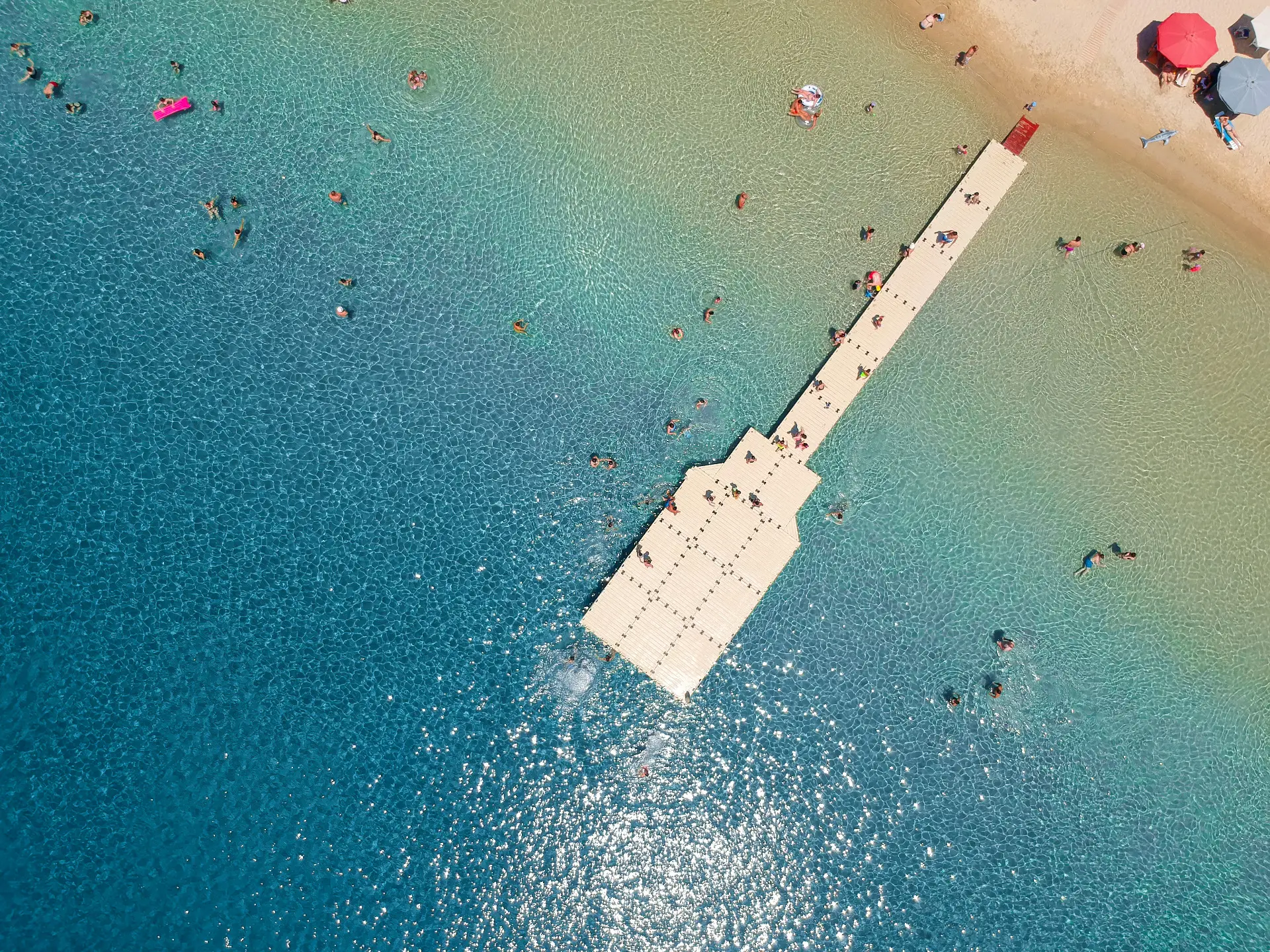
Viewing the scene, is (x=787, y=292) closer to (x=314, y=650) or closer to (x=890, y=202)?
(x=890, y=202)

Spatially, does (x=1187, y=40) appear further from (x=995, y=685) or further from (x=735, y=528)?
(x=995, y=685)

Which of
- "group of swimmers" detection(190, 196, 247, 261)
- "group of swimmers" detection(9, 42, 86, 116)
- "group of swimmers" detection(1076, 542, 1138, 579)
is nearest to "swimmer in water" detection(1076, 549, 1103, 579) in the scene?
"group of swimmers" detection(1076, 542, 1138, 579)

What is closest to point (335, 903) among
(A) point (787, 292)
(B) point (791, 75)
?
(A) point (787, 292)

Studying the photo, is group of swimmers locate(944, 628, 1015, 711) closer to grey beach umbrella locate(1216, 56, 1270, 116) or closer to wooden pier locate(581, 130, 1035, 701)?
wooden pier locate(581, 130, 1035, 701)

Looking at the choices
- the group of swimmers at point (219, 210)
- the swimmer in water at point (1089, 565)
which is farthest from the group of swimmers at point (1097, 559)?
the group of swimmers at point (219, 210)

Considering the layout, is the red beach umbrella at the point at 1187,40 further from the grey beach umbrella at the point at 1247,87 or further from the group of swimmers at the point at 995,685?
the group of swimmers at the point at 995,685
